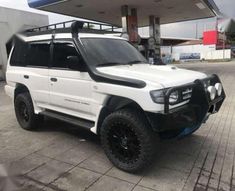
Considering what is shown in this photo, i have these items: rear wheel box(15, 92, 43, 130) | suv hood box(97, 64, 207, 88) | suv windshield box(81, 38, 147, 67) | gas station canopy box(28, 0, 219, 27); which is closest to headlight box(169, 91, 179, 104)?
suv hood box(97, 64, 207, 88)

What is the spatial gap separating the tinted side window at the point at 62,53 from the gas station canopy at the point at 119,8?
10.9 metres

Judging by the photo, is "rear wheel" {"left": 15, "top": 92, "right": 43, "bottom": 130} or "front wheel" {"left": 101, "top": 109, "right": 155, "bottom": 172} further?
"rear wheel" {"left": 15, "top": 92, "right": 43, "bottom": 130}

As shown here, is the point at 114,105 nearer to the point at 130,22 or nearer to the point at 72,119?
the point at 72,119

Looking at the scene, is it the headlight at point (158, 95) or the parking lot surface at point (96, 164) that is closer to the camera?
the headlight at point (158, 95)

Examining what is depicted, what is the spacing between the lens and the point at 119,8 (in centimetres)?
1753

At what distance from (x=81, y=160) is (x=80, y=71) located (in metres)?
1.37

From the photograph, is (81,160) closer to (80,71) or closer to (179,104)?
(80,71)

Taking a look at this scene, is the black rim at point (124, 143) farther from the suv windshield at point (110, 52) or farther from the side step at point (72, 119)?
the suv windshield at point (110, 52)

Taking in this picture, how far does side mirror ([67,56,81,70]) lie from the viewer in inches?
154

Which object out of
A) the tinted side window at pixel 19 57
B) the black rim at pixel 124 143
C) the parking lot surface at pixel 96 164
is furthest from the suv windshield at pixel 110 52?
the tinted side window at pixel 19 57

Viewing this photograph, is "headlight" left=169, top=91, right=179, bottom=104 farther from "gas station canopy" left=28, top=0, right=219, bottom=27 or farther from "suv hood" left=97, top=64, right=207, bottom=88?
"gas station canopy" left=28, top=0, right=219, bottom=27

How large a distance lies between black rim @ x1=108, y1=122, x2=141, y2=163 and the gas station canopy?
39.1 feet

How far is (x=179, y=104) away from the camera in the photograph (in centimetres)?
331

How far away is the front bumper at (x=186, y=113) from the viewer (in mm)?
3125
